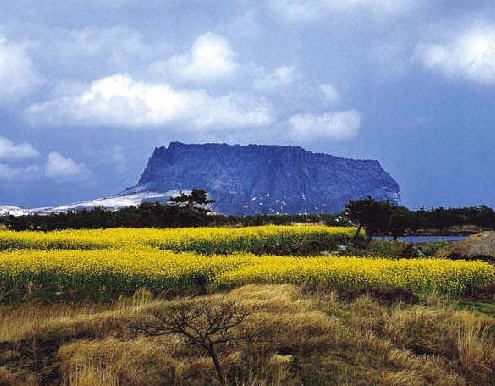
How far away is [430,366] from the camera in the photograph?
31.5 feet

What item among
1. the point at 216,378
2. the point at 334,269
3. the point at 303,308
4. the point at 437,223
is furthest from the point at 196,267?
the point at 437,223

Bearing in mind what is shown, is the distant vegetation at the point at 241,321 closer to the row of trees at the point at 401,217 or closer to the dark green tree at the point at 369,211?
the dark green tree at the point at 369,211

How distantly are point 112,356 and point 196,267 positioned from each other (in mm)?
9700

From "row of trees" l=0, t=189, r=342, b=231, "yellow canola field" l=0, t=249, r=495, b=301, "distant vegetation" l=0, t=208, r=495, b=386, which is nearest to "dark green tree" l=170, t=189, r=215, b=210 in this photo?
"row of trees" l=0, t=189, r=342, b=231

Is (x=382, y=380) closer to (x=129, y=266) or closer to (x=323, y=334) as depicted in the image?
(x=323, y=334)

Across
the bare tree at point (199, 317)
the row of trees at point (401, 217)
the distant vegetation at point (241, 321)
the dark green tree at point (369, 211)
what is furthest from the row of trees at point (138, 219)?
the bare tree at point (199, 317)

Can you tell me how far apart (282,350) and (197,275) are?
889 centimetres

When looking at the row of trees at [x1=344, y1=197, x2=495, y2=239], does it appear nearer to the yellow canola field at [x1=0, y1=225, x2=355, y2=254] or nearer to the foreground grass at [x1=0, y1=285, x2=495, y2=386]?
the yellow canola field at [x1=0, y1=225, x2=355, y2=254]

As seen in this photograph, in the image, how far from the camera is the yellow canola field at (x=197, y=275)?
17.1 metres

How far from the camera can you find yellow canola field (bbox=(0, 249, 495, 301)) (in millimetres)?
17125

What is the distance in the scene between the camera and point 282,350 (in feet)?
33.0

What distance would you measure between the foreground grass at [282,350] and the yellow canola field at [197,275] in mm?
3936

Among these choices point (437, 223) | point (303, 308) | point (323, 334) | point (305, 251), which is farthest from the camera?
point (437, 223)

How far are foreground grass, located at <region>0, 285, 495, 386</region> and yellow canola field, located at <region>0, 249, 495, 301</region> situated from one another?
394cm
